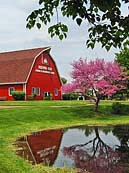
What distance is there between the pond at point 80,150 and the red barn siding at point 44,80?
105 ft

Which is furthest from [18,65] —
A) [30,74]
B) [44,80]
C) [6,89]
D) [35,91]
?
[44,80]

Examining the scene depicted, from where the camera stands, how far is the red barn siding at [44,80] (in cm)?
Answer: 5144

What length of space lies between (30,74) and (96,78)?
63.9 ft

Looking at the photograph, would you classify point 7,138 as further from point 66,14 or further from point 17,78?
point 17,78

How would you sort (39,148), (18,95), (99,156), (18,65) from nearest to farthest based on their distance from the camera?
(99,156) < (39,148) < (18,95) < (18,65)

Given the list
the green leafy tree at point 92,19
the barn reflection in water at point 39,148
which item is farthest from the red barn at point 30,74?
the green leafy tree at point 92,19

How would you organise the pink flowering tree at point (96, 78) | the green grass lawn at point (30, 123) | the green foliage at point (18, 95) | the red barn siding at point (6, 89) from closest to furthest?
1. the green grass lawn at point (30, 123)
2. the pink flowering tree at point (96, 78)
3. the green foliage at point (18, 95)
4. the red barn siding at point (6, 89)

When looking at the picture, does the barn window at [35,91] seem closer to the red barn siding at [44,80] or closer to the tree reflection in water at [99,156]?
the red barn siding at [44,80]

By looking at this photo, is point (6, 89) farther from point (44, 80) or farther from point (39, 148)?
point (39, 148)

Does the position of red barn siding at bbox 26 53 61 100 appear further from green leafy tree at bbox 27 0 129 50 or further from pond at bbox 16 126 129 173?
green leafy tree at bbox 27 0 129 50

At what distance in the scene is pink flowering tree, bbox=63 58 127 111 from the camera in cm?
3228

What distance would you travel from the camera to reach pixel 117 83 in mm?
33688

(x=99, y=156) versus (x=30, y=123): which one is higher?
(x=30, y=123)

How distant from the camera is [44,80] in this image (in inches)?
2147
